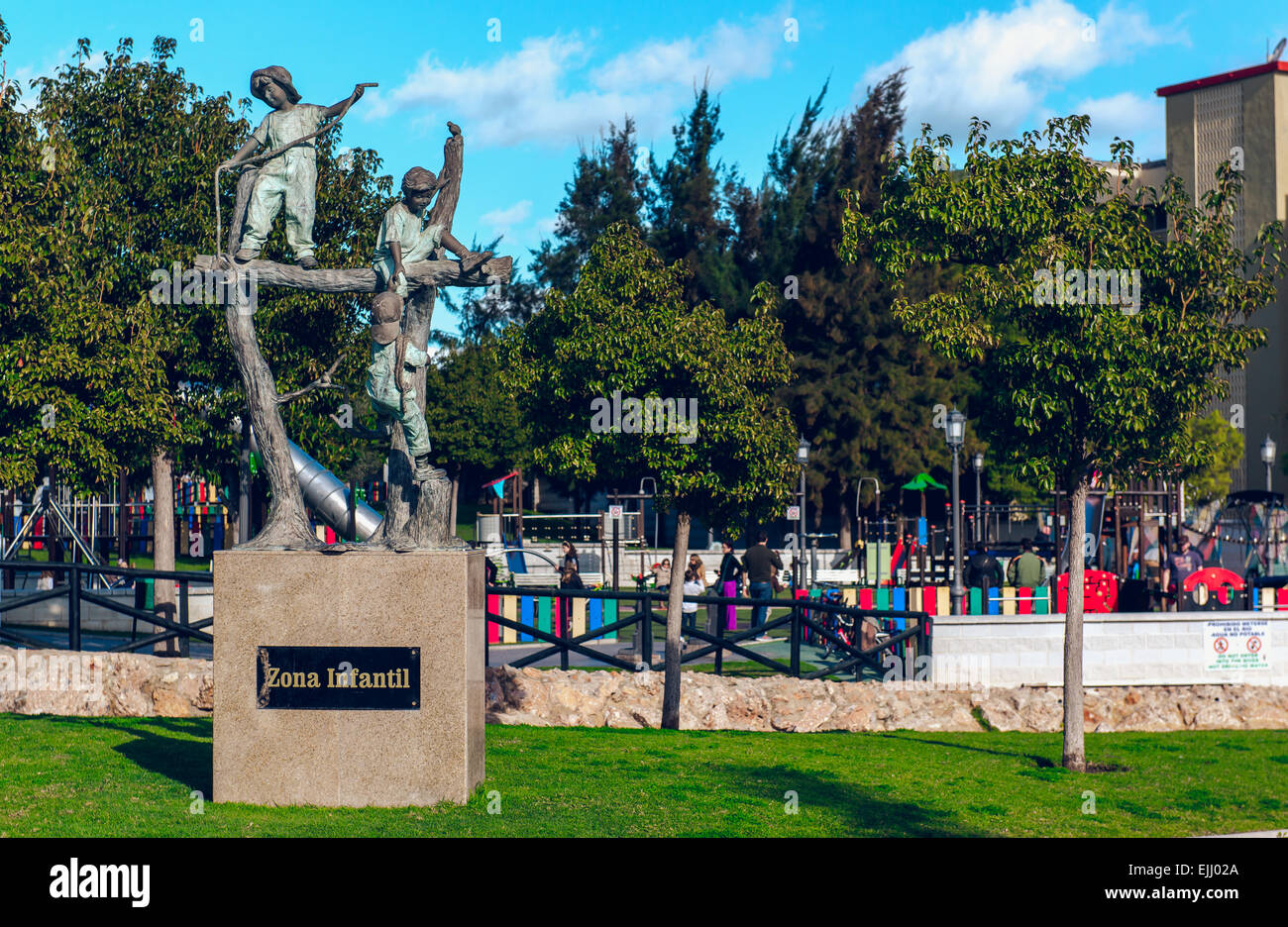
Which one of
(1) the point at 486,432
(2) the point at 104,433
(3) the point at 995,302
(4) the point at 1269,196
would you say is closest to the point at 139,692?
(2) the point at 104,433

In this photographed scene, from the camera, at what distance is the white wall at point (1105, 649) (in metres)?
18.4

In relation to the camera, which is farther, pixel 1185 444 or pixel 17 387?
pixel 17 387

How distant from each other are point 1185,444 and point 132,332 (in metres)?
15.6

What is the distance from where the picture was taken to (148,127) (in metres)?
21.3

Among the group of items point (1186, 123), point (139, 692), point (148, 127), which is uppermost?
point (1186, 123)

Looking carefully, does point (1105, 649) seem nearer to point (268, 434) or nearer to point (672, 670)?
point (672, 670)

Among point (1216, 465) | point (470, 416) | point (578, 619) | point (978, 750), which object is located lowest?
point (978, 750)

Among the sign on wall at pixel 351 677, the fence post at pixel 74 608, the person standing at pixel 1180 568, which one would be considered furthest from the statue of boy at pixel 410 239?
the person standing at pixel 1180 568

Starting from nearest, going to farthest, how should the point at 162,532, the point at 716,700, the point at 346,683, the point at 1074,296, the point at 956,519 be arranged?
the point at 346,683 → the point at 1074,296 → the point at 716,700 → the point at 162,532 → the point at 956,519

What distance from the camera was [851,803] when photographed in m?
9.59

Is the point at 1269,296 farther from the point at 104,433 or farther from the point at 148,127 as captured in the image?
the point at 148,127

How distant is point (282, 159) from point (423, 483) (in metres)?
2.56

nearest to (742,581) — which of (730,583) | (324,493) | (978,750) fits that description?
(730,583)
